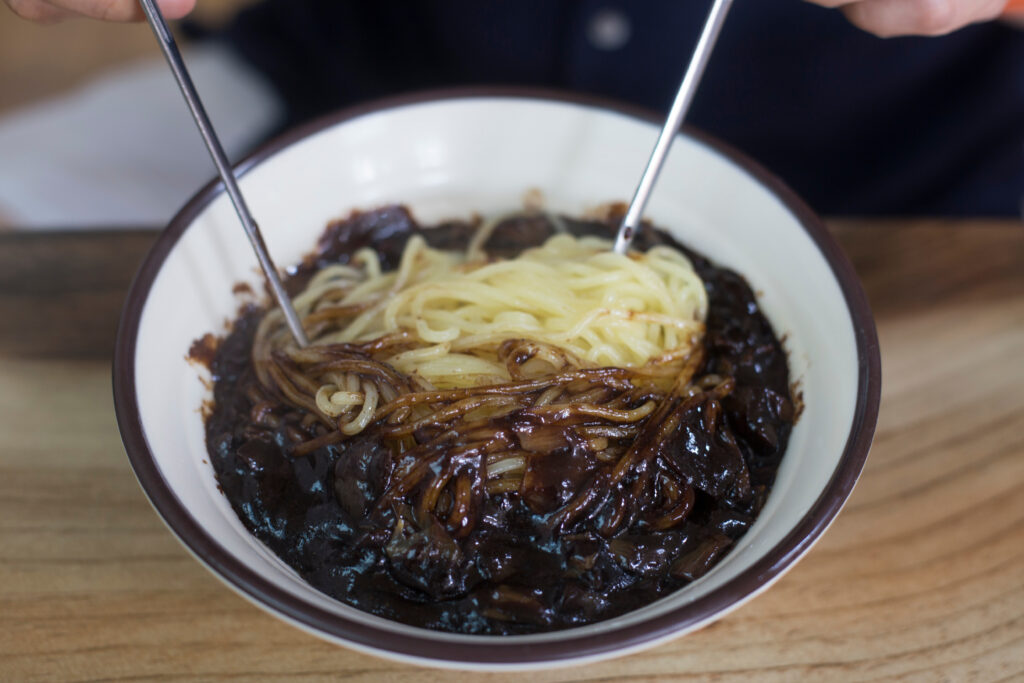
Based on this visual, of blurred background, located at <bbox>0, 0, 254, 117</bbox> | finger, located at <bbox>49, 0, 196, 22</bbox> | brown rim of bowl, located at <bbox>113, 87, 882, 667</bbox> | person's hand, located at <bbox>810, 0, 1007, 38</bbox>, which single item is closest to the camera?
brown rim of bowl, located at <bbox>113, 87, 882, 667</bbox>

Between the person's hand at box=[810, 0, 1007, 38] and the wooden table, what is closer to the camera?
the wooden table

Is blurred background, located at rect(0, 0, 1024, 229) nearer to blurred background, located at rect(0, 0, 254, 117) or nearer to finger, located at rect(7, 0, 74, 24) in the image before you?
finger, located at rect(7, 0, 74, 24)

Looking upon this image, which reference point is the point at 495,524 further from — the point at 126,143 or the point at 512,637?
the point at 126,143

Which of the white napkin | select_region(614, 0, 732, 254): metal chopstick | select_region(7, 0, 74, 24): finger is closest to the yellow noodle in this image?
select_region(614, 0, 732, 254): metal chopstick

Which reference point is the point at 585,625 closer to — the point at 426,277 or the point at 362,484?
the point at 362,484

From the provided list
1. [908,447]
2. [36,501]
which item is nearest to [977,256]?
[908,447]

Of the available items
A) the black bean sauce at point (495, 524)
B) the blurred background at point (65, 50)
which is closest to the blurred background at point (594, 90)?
the black bean sauce at point (495, 524)

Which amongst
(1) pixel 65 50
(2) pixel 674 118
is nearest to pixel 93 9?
(2) pixel 674 118
